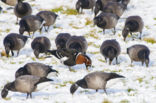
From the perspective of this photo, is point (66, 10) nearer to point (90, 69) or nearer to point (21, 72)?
point (90, 69)

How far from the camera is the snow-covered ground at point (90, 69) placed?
1061cm

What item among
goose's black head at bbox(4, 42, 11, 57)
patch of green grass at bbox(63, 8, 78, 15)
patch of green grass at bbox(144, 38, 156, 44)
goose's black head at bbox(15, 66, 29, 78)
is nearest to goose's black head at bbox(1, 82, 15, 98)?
goose's black head at bbox(15, 66, 29, 78)

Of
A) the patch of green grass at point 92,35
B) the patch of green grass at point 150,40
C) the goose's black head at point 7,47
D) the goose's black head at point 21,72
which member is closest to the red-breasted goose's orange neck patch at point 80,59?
the goose's black head at point 21,72

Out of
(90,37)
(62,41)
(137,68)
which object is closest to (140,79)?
(137,68)

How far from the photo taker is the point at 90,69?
1433 centimetres

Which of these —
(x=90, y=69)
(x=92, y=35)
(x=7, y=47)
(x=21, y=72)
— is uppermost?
(x=21, y=72)

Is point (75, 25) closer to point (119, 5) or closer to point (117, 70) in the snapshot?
point (119, 5)

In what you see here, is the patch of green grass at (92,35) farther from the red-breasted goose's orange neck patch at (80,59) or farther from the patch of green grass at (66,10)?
the red-breasted goose's orange neck patch at (80,59)

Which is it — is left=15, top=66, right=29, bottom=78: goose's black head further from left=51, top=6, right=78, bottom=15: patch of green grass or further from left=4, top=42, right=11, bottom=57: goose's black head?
left=51, top=6, right=78, bottom=15: patch of green grass

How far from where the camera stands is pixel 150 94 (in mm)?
10656

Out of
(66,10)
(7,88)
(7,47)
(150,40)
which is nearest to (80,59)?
(7,88)

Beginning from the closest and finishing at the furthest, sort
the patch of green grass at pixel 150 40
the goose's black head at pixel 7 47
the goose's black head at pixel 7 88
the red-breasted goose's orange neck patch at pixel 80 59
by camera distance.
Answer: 1. the goose's black head at pixel 7 88
2. the red-breasted goose's orange neck patch at pixel 80 59
3. the goose's black head at pixel 7 47
4. the patch of green grass at pixel 150 40

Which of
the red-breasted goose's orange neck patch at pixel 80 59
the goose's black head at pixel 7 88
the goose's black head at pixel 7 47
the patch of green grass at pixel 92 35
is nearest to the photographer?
the goose's black head at pixel 7 88

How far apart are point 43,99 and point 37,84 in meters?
0.60
